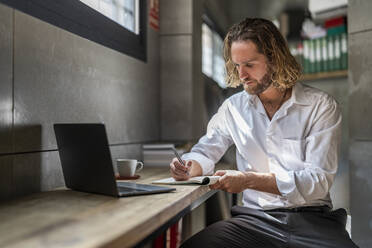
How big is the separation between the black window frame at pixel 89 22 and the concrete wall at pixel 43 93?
0.03 meters

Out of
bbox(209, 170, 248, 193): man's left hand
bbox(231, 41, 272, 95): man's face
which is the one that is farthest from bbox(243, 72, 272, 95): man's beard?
bbox(209, 170, 248, 193): man's left hand

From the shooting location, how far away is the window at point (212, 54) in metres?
3.58

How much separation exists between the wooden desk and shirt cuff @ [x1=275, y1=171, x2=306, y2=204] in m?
0.35

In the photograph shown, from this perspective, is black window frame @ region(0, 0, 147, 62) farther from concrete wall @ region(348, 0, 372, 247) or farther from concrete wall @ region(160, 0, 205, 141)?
concrete wall @ region(348, 0, 372, 247)

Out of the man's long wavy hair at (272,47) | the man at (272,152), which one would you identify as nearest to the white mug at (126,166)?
the man at (272,152)

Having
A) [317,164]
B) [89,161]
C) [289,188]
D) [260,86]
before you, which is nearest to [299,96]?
[260,86]

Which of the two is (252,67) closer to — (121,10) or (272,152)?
(272,152)

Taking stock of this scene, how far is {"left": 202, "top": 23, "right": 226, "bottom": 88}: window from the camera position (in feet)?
11.7

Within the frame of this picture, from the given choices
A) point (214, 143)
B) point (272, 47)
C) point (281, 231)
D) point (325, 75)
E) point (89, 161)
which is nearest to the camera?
point (89, 161)

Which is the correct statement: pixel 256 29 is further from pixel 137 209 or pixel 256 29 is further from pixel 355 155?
pixel 137 209

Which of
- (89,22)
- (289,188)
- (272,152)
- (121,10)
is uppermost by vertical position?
(121,10)

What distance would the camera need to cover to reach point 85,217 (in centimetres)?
82

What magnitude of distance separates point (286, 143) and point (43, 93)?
0.99m

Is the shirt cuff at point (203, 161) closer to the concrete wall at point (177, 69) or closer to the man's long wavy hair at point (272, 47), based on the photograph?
the man's long wavy hair at point (272, 47)
